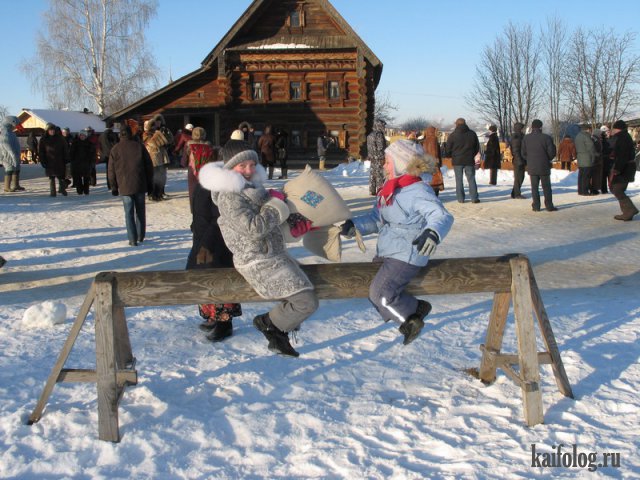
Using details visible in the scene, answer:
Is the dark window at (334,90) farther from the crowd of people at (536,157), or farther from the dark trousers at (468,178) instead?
the dark trousers at (468,178)

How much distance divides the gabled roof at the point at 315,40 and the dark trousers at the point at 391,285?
23856mm

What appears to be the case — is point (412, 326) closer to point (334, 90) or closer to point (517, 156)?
point (517, 156)

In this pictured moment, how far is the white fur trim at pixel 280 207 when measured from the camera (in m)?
3.63

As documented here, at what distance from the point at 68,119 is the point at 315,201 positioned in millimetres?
44611

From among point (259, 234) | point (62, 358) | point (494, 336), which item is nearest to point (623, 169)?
point (494, 336)

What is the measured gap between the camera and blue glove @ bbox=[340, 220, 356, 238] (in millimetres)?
3832

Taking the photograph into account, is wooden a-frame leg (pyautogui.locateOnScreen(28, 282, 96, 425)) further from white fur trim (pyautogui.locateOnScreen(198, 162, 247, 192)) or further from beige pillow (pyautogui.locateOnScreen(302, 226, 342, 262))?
beige pillow (pyautogui.locateOnScreen(302, 226, 342, 262))

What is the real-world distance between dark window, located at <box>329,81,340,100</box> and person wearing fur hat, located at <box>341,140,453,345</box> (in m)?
24.1

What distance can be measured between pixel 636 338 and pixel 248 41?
24.5 metres

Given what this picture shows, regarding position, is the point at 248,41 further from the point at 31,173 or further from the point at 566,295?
the point at 566,295

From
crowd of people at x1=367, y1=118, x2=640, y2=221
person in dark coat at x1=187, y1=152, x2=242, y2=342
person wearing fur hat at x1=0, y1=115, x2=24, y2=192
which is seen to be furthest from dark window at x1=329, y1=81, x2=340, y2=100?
person in dark coat at x1=187, y1=152, x2=242, y2=342

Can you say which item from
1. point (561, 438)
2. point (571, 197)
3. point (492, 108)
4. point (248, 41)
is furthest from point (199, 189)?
point (492, 108)

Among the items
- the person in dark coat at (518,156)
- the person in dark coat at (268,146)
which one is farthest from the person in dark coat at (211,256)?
the person in dark coat at (268,146)

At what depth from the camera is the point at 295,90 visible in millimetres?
27578
